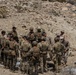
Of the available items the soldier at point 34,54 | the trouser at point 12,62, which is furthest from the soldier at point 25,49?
the trouser at point 12,62

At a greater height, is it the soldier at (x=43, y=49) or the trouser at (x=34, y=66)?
the soldier at (x=43, y=49)

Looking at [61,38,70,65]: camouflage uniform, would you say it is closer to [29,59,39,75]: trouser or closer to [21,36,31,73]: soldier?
[29,59,39,75]: trouser

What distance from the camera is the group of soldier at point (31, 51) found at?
22406 mm

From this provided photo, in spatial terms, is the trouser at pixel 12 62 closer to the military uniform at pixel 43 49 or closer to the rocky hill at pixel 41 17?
the military uniform at pixel 43 49

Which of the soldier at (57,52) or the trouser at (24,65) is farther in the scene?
the soldier at (57,52)

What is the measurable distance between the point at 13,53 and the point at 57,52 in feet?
8.08

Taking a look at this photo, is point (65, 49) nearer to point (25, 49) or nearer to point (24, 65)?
point (24, 65)

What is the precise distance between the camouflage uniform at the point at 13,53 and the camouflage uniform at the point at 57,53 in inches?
83.6

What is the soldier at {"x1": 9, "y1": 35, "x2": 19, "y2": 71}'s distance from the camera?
23234mm

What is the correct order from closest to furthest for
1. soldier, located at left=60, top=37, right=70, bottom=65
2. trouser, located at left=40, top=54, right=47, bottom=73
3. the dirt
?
trouser, located at left=40, top=54, right=47, bottom=73 → soldier, located at left=60, top=37, right=70, bottom=65 → the dirt

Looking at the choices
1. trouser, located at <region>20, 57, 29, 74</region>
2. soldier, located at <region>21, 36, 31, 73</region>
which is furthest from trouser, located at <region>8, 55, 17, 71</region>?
soldier, located at <region>21, 36, 31, 73</region>

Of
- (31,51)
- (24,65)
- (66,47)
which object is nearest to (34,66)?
(24,65)

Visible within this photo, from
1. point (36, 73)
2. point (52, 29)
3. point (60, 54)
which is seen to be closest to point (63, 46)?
point (60, 54)

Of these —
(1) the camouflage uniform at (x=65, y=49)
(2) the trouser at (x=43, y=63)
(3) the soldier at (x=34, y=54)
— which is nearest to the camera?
(3) the soldier at (x=34, y=54)
